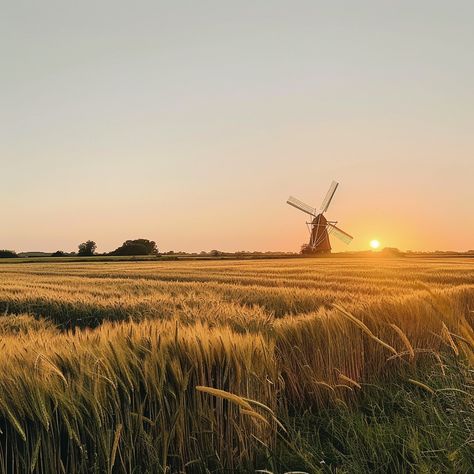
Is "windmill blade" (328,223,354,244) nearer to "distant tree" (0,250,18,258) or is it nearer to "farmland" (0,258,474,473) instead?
"distant tree" (0,250,18,258)

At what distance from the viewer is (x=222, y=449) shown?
2.65m

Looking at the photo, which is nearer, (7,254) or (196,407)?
(196,407)

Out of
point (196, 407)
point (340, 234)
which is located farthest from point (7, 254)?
point (196, 407)

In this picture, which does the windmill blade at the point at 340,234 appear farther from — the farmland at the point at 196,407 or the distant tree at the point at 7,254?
the farmland at the point at 196,407

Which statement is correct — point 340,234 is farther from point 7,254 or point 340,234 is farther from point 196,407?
point 196,407

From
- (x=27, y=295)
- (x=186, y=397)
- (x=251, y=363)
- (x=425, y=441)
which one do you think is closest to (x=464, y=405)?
(x=425, y=441)

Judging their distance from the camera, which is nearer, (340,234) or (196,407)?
(196,407)

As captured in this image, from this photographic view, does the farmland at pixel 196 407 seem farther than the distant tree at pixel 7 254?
No

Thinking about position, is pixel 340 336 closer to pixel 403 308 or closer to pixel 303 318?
pixel 303 318

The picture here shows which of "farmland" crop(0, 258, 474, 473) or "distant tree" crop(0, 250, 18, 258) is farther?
"distant tree" crop(0, 250, 18, 258)

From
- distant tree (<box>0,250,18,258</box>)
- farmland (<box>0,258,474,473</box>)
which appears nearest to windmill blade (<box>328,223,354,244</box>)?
distant tree (<box>0,250,18,258</box>)

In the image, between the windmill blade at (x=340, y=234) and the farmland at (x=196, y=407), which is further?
the windmill blade at (x=340, y=234)

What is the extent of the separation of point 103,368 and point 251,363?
3.04 ft

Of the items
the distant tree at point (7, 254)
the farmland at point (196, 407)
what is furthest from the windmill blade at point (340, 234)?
the farmland at point (196, 407)
